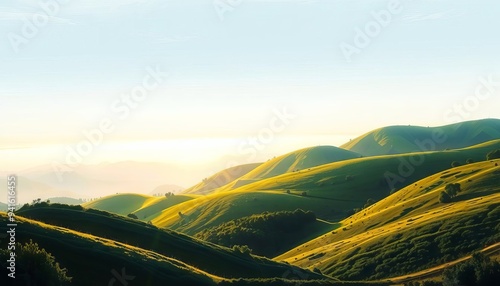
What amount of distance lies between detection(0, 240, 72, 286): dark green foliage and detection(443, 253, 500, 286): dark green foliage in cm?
5531

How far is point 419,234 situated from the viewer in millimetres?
124812

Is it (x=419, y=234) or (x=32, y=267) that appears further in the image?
(x=419, y=234)

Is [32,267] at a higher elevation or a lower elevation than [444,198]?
higher

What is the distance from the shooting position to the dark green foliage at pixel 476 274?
8275cm

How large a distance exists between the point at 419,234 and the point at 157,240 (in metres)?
56.6

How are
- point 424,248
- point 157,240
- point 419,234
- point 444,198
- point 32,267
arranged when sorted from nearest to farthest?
1. point 32,267
2. point 157,240
3. point 424,248
4. point 419,234
5. point 444,198

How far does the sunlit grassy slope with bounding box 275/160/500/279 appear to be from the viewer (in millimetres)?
111375

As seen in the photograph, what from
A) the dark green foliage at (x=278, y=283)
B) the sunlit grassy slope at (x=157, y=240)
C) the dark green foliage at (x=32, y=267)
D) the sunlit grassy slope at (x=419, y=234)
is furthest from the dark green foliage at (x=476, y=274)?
the dark green foliage at (x=32, y=267)

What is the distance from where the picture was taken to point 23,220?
82000 mm

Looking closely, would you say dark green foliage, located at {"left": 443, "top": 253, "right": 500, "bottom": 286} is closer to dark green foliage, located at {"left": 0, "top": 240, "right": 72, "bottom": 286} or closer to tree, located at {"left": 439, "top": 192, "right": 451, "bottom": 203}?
dark green foliage, located at {"left": 0, "top": 240, "right": 72, "bottom": 286}

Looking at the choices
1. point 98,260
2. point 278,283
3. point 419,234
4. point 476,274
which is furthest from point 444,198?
point 98,260

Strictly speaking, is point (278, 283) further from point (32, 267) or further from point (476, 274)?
point (32, 267)

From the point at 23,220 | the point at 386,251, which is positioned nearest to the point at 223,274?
the point at 23,220

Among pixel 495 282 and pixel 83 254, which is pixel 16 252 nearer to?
pixel 83 254
